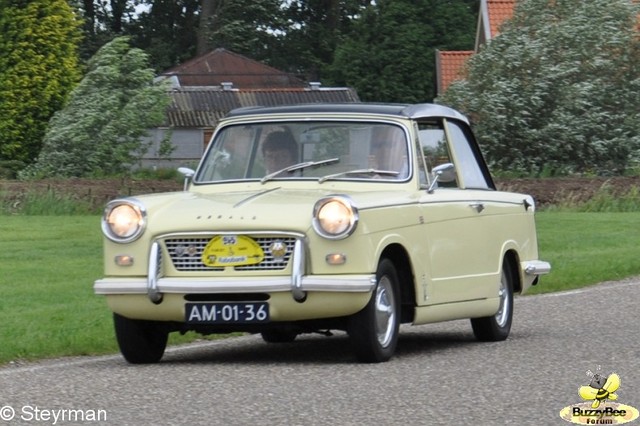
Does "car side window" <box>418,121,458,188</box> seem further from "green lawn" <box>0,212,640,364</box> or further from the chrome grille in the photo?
"green lawn" <box>0,212,640,364</box>

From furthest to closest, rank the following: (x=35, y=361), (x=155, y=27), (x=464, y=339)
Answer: (x=155, y=27) < (x=464, y=339) < (x=35, y=361)

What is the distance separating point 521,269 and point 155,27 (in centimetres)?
6810

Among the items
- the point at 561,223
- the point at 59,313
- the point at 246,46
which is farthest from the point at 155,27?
the point at 59,313

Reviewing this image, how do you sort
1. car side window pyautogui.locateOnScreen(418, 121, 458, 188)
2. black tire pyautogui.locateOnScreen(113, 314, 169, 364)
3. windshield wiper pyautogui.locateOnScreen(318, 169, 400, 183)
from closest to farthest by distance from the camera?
black tire pyautogui.locateOnScreen(113, 314, 169, 364) → windshield wiper pyautogui.locateOnScreen(318, 169, 400, 183) → car side window pyautogui.locateOnScreen(418, 121, 458, 188)

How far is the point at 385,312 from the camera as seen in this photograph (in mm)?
9938

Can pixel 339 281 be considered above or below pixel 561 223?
above

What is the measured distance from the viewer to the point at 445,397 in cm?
817

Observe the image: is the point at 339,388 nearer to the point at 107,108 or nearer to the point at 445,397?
the point at 445,397

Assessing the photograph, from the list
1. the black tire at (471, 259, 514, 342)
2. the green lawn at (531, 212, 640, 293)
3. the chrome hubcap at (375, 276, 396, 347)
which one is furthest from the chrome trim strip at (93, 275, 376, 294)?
the green lawn at (531, 212, 640, 293)

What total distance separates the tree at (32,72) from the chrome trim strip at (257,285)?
4016cm

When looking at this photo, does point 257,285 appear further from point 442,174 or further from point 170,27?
point 170,27

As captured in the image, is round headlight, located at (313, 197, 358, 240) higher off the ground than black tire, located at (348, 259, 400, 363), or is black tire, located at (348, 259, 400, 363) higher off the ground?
round headlight, located at (313, 197, 358, 240)

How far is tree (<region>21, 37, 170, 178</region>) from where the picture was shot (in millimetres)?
41125

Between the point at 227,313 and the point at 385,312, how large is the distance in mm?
973
